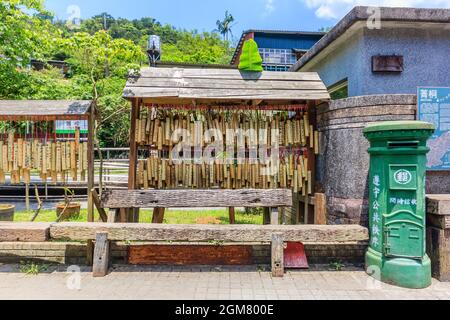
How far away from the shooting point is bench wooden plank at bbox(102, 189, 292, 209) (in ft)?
17.0

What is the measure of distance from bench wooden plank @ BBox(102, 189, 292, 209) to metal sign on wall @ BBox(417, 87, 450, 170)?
2.29 m

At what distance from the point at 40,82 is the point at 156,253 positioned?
8061mm

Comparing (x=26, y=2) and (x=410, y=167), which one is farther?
(x=26, y=2)

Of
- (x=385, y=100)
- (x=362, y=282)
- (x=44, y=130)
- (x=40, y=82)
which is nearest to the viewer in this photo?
(x=362, y=282)

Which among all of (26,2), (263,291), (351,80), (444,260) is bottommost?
(263,291)

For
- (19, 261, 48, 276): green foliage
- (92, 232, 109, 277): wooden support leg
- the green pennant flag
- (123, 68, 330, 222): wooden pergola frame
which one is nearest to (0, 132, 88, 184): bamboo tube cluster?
(123, 68, 330, 222): wooden pergola frame

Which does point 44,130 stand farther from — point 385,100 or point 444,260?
point 444,260

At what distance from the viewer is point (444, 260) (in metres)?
4.32

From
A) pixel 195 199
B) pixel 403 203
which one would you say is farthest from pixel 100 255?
pixel 403 203

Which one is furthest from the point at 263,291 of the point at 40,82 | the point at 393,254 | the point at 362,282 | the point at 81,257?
the point at 40,82

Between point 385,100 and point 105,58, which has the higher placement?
point 105,58

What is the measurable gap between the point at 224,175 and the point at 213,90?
1446 mm

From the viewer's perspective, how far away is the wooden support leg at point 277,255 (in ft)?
15.1

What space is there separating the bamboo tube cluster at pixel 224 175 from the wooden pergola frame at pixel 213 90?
0.22 meters
